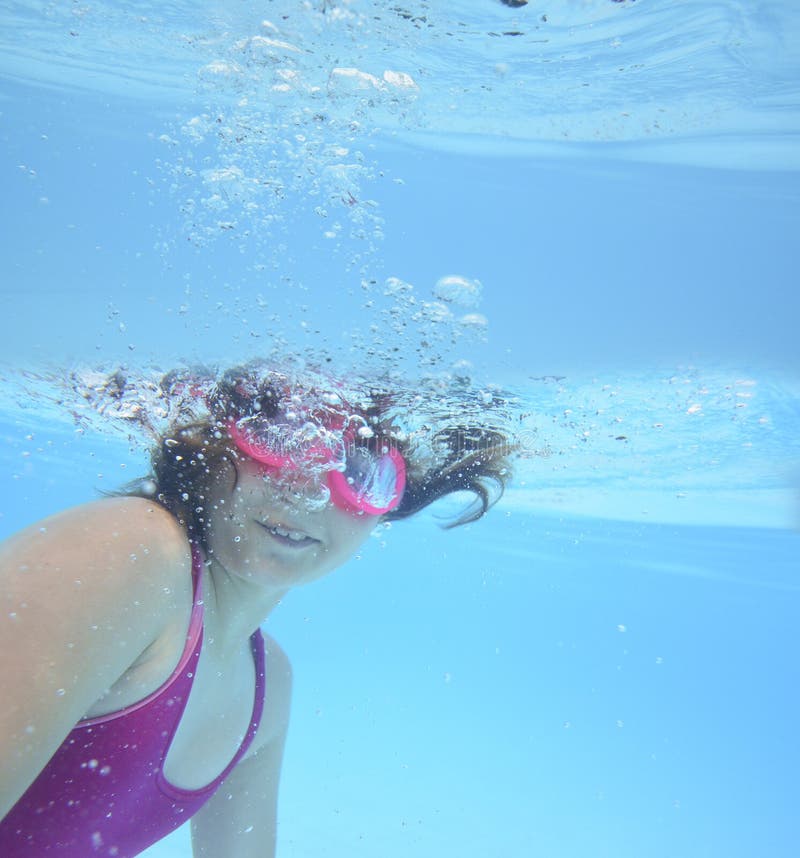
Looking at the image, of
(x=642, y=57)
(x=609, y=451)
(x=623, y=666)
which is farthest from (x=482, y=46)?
(x=623, y=666)

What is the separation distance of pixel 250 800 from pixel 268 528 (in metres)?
2.09

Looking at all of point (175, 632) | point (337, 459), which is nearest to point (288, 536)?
point (175, 632)

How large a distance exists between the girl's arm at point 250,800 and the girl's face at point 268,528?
1.07m

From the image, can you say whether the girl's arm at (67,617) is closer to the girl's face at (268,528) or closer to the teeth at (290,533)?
the girl's face at (268,528)

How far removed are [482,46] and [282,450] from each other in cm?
316

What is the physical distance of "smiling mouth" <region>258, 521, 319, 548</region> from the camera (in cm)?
334

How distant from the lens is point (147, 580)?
7.89 ft

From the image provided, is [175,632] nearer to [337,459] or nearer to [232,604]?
[232,604]

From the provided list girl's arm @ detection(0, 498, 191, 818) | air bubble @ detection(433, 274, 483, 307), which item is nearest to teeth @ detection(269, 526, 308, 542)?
girl's arm @ detection(0, 498, 191, 818)

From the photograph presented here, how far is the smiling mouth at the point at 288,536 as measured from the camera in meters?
3.34

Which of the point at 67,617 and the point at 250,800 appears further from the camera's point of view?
the point at 250,800

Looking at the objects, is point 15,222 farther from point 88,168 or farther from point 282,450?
point 282,450

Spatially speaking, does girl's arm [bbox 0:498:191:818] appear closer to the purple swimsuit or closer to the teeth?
the purple swimsuit

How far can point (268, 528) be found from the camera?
3342mm
